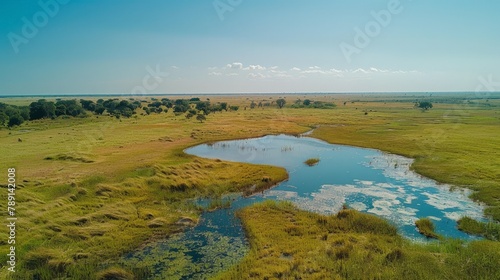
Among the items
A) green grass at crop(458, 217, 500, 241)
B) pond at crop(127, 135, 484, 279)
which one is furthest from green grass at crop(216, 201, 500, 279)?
green grass at crop(458, 217, 500, 241)

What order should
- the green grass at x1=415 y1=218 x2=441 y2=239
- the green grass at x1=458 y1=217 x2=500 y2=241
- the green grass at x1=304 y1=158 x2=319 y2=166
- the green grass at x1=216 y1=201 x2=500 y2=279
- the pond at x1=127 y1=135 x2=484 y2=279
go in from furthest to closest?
the green grass at x1=304 y1=158 x2=319 y2=166, the green grass at x1=415 y1=218 x2=441 y2=239, the green grass at x1=458 y1=217 x2=500 y2=241, the pond at x1=127 y1=135 x2=484 y2=279, the green grass at x1=216 y1=201 x2=500 y2=279

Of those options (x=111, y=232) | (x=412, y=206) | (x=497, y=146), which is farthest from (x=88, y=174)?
(x=497, y=146)

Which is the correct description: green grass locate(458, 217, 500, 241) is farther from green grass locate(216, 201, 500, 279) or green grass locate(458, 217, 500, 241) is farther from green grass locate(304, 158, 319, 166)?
green grass locate(304, 158, 319, 166)

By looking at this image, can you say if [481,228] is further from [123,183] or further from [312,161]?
[123,183]

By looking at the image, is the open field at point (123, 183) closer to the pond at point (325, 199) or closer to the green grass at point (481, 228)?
the pond at point (325, 199)

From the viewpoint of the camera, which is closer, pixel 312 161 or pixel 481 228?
pixel 481 228

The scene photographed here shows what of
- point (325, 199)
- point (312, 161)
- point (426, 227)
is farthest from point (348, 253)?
point (312, 161)
